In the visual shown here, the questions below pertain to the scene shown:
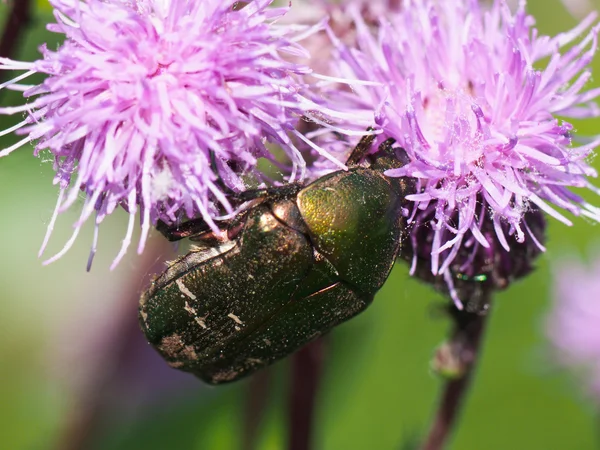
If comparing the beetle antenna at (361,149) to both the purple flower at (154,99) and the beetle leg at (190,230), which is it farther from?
the beetle leg at (190,230)

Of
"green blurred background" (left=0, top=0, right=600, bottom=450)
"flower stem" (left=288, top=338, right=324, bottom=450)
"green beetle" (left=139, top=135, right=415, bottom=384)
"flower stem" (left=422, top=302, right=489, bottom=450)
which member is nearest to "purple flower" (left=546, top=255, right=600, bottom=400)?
"green blurred background" (left=0, top=0, right=600, bottom=450)

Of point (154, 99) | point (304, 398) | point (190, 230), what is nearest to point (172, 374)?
point (304, 398)

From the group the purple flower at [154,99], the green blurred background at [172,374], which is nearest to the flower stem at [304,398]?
the green blurred background at [172,374]

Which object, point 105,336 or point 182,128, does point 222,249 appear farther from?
point 105,336

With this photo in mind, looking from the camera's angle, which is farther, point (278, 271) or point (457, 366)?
point (457, 366)

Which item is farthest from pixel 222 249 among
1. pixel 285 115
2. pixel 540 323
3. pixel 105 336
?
pixel 540 323

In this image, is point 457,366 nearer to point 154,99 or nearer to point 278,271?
point 278,271
